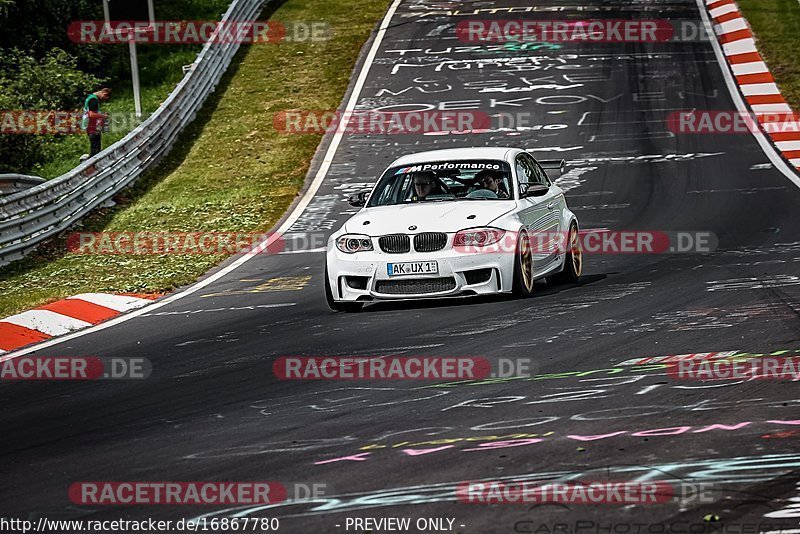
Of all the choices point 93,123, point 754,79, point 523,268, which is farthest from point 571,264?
point 754,79

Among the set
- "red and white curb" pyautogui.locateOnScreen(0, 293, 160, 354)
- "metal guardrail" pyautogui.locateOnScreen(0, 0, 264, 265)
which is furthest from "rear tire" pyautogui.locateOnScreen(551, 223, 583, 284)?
"metal guardrail" pyautogui.locateOnScreen(0, 0, 264, 265)

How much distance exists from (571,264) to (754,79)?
52.7 feet

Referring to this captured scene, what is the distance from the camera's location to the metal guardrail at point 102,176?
56.9 feet

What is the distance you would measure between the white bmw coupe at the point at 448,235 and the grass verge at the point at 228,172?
3.66m

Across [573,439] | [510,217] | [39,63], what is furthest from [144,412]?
[39,63]

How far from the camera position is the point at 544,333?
9852 millimetres

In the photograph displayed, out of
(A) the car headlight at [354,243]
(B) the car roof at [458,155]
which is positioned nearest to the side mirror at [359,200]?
(B) the car roof at [458,155]

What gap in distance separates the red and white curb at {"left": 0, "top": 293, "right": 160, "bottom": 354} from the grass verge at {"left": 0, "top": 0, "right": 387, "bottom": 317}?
1.24ft

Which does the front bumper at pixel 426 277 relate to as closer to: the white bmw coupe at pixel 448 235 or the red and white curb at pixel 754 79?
the white bmw coupe at pixel 448 235

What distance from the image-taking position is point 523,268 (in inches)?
463

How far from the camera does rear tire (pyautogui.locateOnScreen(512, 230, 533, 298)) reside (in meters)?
11.6

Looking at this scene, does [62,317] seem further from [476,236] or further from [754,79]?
[754,79]

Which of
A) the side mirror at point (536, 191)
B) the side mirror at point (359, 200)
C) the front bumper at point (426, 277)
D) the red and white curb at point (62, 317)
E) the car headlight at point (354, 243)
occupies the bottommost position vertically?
the red and white curb at point (62, 317)

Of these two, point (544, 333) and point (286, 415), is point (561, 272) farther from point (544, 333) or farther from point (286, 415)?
point (286, 415)
